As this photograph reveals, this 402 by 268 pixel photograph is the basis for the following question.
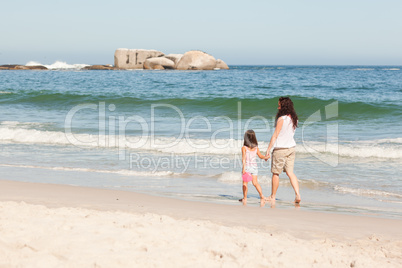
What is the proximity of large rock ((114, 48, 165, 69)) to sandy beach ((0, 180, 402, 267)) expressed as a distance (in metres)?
77.5

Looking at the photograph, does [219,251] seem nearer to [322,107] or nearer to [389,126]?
[389,126]

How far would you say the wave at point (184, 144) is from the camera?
11.4 metres

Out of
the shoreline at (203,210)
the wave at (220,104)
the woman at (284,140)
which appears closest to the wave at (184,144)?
the woman at (284,140)

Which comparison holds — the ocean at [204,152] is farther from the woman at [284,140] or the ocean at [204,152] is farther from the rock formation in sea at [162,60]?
the rock formation in sea at [162,60]

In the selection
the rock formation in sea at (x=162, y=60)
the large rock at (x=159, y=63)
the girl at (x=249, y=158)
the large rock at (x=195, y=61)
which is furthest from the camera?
the large rock at (x=159, y=63)

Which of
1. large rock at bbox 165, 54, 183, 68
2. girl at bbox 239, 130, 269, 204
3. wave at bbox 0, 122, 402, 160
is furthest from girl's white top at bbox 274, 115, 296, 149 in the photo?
large rock at bbox 165, 54, 183, 68

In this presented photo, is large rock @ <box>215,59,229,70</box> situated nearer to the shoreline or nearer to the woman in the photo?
the woman

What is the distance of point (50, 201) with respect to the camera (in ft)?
21.5

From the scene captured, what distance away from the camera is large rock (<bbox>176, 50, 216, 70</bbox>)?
73.2 meters

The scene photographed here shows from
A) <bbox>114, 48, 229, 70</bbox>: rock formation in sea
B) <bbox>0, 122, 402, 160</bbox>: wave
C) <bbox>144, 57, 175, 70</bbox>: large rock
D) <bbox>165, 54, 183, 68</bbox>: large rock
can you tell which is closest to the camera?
<bbox>0, 122, 402, 160</bbox>: wave

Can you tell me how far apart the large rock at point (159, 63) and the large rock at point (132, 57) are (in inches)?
145

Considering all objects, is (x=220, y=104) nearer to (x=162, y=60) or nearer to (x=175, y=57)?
(x=162, y=60)

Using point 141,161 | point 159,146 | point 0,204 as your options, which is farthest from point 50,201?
point 159,146

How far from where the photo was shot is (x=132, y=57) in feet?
274
